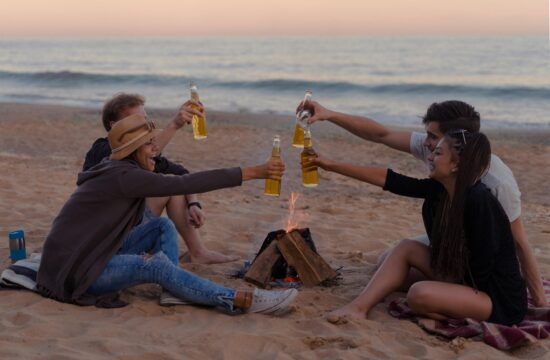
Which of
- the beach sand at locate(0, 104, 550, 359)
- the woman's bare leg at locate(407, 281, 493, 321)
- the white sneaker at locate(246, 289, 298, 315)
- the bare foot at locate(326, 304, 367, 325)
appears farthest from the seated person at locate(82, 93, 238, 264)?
the woman's bare leg at locate(407, 281, 493, 321)

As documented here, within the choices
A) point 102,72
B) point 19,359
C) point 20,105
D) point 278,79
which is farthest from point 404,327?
point 102,72

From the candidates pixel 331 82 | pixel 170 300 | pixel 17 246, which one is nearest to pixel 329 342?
pixel 170 300

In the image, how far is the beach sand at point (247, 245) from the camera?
3842 millimetres

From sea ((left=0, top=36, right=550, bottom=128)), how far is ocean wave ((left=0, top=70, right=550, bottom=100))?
4 centimetres

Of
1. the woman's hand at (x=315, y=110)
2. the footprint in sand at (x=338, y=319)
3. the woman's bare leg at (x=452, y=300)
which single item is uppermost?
the woman's hand at (x=315, y=110)

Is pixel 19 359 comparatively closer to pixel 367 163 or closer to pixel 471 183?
pixel 471 183

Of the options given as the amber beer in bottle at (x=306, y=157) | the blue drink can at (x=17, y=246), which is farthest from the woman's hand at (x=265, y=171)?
the blue drink can at (x=17, y=246)

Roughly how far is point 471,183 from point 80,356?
7.65 ft

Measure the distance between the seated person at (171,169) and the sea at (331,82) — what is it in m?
13.0

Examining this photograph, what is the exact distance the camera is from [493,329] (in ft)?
13.5

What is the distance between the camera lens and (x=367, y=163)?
11.5 m

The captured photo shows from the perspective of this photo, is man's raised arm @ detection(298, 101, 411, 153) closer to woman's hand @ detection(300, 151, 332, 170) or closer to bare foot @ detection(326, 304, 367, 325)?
woman's hand @ detection(300, 151, 332, 170)

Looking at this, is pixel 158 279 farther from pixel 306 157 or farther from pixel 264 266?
pixel 306 157

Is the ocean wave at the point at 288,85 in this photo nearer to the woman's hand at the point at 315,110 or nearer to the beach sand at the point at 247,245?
the beach sand at the point at 247,245
